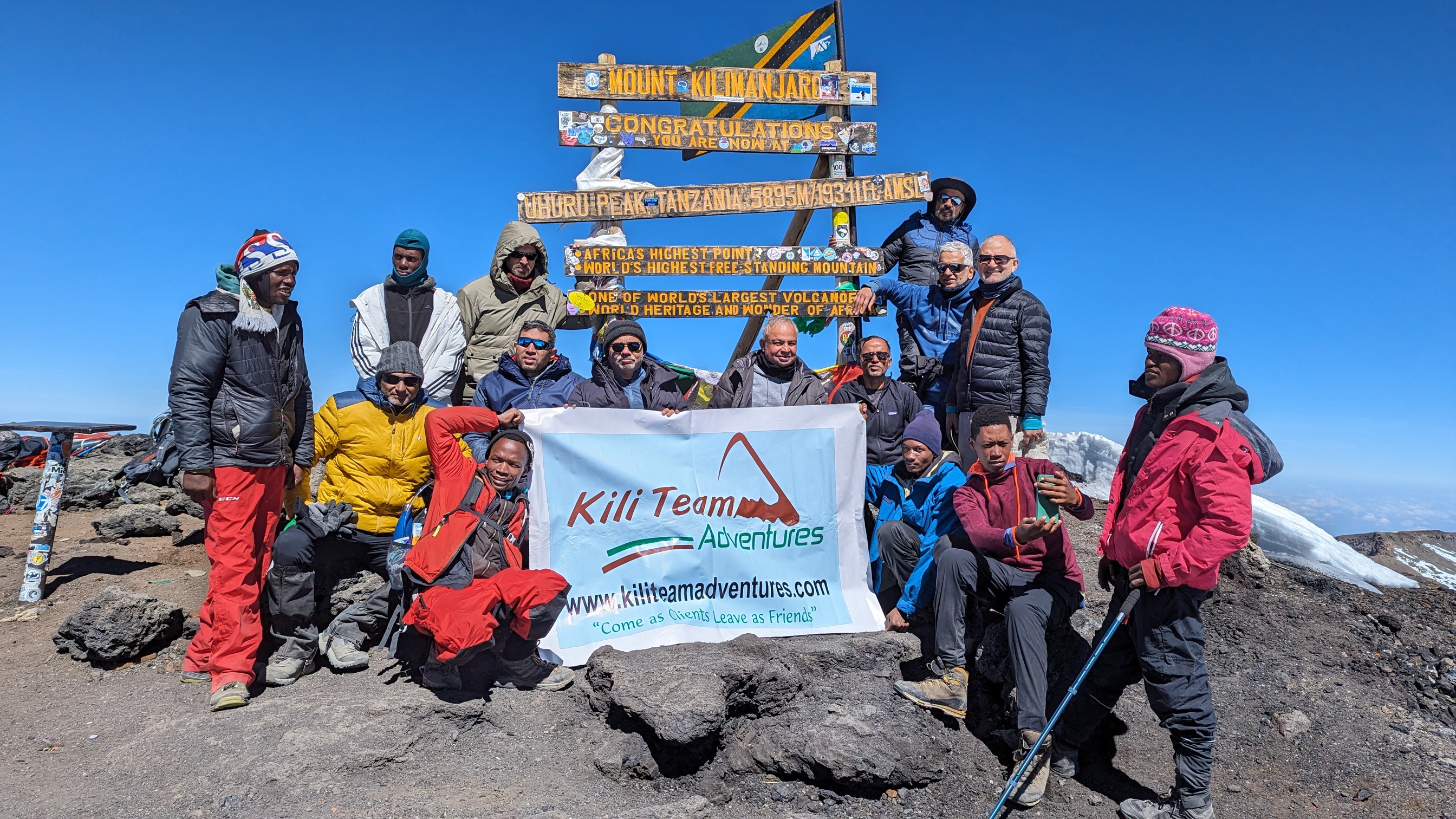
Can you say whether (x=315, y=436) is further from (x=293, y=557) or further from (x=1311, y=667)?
(x=1311, y=667)

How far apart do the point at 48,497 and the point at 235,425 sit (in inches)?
150

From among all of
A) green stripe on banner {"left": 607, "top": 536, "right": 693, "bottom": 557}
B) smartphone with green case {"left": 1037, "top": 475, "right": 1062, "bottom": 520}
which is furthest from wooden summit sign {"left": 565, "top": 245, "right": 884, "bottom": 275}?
smartphone with green case {"left": 1037, "top": 475, "right": 1062, "bottom": 520}

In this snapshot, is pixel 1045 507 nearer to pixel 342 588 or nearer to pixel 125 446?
pixel 342 588

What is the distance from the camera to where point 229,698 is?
4.35m

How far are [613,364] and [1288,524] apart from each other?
8.33 metres

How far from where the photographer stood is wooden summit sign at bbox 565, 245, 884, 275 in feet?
23.6

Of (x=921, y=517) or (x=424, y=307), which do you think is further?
(x=424, y=307)

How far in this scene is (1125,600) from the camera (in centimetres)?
392

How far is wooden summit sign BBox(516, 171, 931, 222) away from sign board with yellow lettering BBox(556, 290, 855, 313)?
2.44 feet

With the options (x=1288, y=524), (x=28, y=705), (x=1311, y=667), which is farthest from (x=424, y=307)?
(x=1288, y=524)

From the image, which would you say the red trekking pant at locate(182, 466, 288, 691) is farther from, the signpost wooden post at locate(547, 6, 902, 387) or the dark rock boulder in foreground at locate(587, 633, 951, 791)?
the signpost wooden post at locate(547, 6, 902, 387)

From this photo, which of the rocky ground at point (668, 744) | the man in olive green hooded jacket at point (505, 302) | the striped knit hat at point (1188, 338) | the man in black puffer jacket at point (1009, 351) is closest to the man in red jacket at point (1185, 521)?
the striped knit hat at point (1188, 338)

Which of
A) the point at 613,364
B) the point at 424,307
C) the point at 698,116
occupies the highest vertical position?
the point at 698,116

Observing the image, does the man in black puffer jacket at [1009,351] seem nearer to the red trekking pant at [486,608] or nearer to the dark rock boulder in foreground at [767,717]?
the dark rock boulder in foreground at [767,717]
